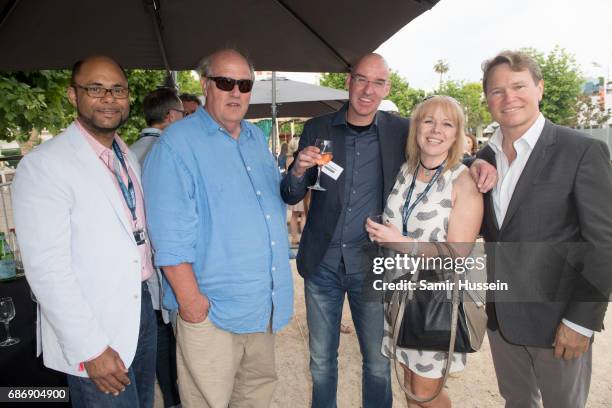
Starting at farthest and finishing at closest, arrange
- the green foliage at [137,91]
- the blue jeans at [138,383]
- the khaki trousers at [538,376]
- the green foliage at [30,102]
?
the green foliage at [137,91], the green foliage at [30,102], the khaki trousers at [538,376], the blue jeans at [138,383]

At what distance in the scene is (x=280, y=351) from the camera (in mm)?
4059

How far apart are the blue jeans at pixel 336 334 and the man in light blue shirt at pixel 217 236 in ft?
1.44

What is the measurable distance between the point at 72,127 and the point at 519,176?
219 centimetres

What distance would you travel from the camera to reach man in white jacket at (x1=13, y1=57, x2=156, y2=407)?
1519 mm

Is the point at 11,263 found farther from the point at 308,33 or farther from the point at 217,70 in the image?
the point at 308,33

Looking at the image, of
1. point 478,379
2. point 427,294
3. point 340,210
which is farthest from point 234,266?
point 478,379

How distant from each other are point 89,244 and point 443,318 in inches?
66.0

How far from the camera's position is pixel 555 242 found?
1.87 metres

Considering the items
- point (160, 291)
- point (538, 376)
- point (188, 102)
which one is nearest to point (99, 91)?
point (160, 291)

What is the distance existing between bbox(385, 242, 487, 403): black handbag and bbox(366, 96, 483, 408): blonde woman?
0.36ft

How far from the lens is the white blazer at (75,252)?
4.95 ft

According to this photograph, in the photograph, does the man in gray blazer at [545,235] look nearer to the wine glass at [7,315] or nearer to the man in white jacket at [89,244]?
the man in white jacket at [89,244]

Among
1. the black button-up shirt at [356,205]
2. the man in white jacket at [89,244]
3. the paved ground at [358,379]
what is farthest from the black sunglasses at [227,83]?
the paved ground at [358,379]

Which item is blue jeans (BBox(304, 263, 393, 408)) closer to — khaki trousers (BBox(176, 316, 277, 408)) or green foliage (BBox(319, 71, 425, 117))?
khaki trousers (BBox(176, 316, 277, 408))
